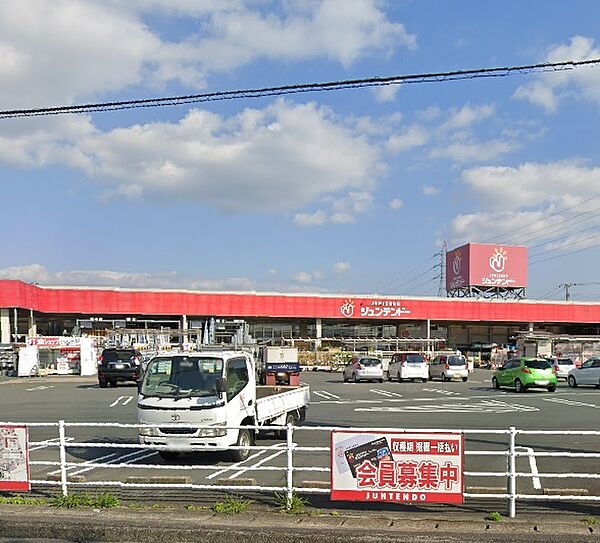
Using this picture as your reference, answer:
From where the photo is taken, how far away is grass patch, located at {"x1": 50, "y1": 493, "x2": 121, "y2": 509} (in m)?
8.65

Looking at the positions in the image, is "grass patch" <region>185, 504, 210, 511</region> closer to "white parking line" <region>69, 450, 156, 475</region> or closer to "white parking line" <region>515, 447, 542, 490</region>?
"white parking line" <region>69, 450, 156, 475</region>

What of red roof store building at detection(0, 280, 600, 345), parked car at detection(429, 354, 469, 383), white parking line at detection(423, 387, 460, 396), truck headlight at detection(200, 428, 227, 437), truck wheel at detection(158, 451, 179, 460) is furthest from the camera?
red roof store building at detection(0, 280, 600, 345)

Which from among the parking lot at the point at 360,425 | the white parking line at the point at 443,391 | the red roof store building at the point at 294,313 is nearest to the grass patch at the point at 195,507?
the parking lot at the point at 360,425

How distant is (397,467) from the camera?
8.16 m

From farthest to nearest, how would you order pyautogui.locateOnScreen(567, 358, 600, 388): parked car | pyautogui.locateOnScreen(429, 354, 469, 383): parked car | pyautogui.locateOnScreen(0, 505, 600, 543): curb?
pyautogui.locateOnScreen(429, 354, 469, 383): parked car
pyautogui.locateOnScreen(567, 358, 600, 388): parked car
pyautogui.locateOnScreen(0, 505, 600, 543): curb

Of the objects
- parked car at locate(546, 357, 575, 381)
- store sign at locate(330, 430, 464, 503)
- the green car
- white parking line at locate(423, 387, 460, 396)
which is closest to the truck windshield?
store sign at locate(330, 430, 464, 503)

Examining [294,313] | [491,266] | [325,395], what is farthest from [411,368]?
[491,266]

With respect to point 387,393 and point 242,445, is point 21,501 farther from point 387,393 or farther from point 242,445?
point 387,393

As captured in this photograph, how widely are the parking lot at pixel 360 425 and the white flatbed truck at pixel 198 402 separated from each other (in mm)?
455

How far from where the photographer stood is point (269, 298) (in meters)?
68.6

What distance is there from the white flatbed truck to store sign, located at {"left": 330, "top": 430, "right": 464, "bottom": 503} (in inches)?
108

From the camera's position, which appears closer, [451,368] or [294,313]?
[451,368]

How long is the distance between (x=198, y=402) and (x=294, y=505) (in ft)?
11.4

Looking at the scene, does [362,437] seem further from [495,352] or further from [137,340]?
[495,352]
